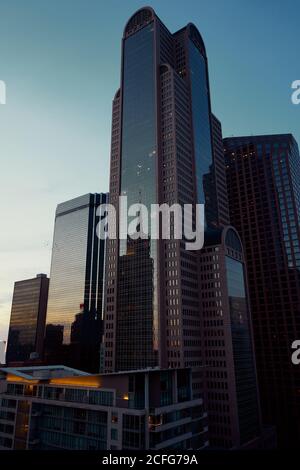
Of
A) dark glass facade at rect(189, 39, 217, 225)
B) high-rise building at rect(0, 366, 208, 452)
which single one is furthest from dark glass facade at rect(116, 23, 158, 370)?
high-rise building at rect(0, 366, 208, 452)

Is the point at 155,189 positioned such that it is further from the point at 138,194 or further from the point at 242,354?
the point at 242,354

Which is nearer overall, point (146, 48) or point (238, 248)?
point (238, 248)

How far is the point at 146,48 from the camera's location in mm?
191875

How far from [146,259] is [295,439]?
12171cm

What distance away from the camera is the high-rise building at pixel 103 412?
74.7 m

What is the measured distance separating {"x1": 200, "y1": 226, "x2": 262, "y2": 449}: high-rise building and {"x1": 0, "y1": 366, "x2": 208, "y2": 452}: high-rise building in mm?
48116

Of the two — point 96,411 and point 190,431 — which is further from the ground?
point 96,411

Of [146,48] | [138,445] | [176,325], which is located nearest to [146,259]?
[176,325]

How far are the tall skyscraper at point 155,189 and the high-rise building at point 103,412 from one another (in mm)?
50424

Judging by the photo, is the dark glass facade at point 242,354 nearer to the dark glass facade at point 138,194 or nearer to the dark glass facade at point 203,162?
the dark glass facade at point 203,162

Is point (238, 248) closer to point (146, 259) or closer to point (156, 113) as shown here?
point (146, 259)

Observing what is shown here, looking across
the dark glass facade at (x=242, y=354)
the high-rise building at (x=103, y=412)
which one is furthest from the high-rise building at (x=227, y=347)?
the high-rise building at (x=103, y=412)

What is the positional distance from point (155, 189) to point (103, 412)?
4144 inches

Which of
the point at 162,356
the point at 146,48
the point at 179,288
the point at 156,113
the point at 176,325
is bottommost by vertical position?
the point at 162,356
